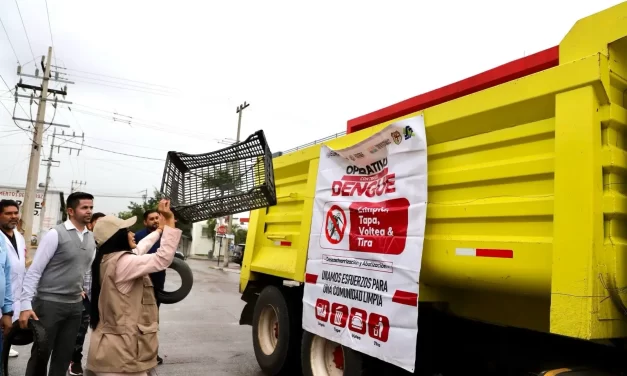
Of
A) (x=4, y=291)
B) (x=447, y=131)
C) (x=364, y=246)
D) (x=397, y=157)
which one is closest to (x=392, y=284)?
(x=364, y=246)

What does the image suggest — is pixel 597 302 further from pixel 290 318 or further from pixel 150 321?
pixel 290 318

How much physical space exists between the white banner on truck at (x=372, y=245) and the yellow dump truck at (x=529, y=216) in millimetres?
122

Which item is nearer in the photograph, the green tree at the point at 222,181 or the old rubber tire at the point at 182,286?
the old rubber tire at the point at 182,286

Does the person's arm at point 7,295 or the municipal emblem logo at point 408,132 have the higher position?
the municipal emblem logo at point 408,132

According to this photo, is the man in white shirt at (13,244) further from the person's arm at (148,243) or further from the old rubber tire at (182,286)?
the old rubber tire at (182,286)

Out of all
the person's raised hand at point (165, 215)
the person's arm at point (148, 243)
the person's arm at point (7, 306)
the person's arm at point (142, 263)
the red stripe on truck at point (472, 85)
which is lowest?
the person's arm at point (7, 306)

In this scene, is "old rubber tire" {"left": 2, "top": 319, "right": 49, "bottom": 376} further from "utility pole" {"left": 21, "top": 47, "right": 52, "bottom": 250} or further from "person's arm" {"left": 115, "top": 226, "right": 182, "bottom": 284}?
"utility pole" {"left": 21, "top": 47, "right": 52, "bottom": 250}

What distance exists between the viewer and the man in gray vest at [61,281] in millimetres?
3791

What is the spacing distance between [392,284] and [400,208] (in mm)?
558

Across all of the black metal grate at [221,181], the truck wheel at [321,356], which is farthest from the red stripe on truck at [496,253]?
the black metal grate at [221,181]

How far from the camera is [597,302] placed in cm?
221

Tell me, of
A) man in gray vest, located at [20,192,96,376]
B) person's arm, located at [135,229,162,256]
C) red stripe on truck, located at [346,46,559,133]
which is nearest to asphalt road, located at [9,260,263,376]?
man in gray vest, located at [20,192,96,376]

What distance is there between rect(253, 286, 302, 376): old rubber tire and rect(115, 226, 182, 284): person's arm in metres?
2.20

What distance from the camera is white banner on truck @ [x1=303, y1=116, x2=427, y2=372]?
129 inches
